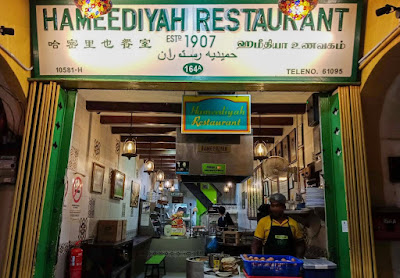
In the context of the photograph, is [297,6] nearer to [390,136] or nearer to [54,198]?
[390,136]

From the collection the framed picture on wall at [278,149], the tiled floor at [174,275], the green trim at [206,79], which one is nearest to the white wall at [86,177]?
the green trim at [206,79]

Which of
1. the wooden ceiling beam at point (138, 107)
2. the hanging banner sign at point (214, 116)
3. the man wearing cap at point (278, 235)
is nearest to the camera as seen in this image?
the hanging banner sign at point (214, 116)

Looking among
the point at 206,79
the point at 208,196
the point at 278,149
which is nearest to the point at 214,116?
the point at 206,79

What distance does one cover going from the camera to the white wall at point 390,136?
3.29 metres

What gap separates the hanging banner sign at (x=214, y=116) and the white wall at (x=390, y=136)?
1413mm

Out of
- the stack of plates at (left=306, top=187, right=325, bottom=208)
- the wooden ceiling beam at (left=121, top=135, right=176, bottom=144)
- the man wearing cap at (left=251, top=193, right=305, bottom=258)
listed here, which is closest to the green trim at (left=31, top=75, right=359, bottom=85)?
the stack of plates at (left=306, top=187, right=325, bottom=208)

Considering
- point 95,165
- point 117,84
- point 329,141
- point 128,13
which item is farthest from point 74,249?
point 329,141

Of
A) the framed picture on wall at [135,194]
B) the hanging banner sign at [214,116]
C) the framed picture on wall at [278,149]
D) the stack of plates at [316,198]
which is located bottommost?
the stack of plates at [316,198]

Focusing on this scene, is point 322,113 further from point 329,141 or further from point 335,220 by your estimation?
point 335,220

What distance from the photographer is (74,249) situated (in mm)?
5520

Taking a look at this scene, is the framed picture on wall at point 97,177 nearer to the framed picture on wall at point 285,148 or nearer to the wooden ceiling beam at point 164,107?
the wooden ceiling beam at point 164,107

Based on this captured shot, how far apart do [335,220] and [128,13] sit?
287cm

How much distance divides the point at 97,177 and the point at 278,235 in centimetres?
379

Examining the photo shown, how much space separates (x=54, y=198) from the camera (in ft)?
11.0
